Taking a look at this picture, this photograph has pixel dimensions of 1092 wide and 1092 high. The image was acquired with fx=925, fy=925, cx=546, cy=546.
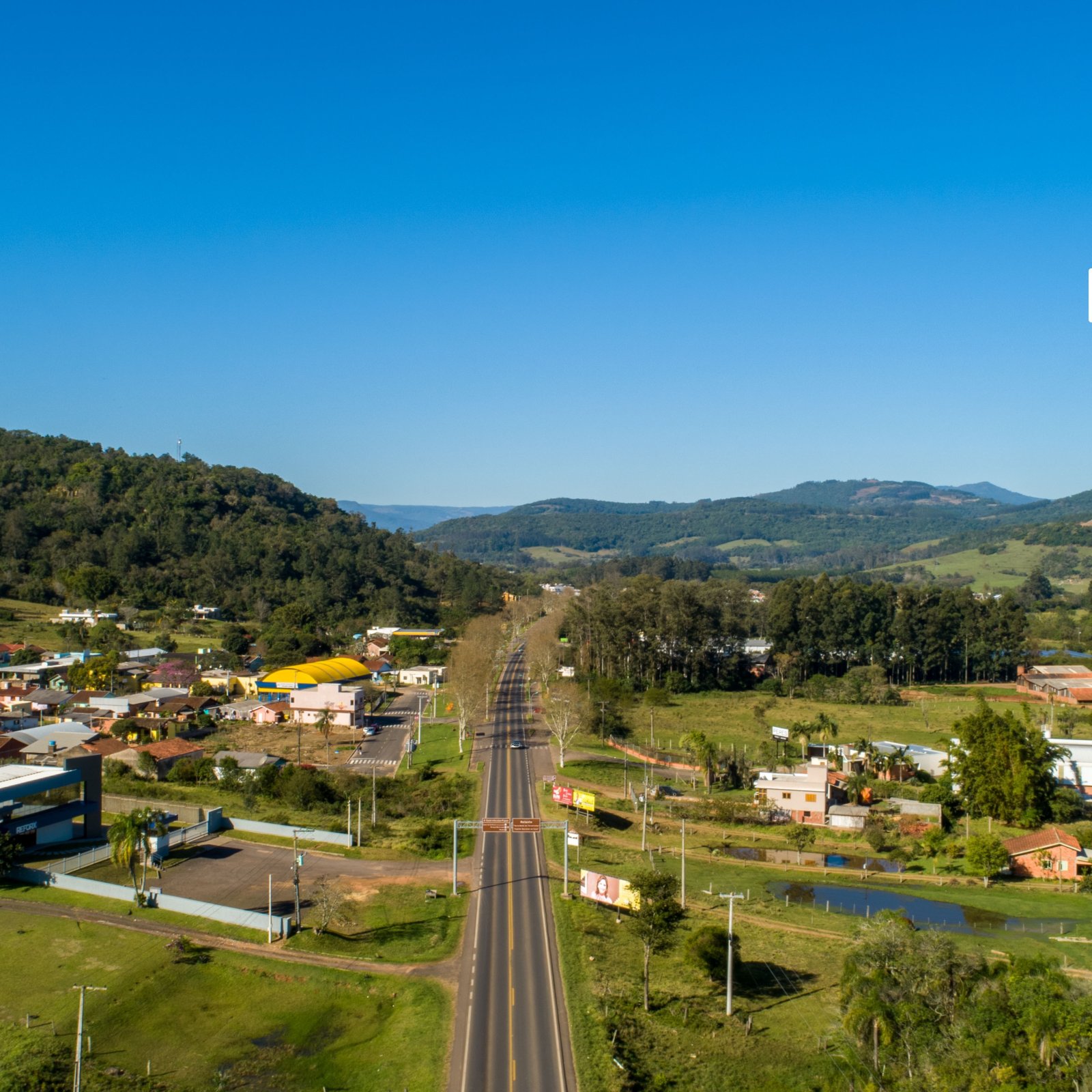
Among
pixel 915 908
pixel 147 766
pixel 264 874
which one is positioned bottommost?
pixel 915 908

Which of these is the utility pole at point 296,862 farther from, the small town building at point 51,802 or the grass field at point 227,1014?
the small town building at point 51,802

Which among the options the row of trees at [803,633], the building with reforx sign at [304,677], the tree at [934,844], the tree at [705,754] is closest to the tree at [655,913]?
the tree at [934,844]

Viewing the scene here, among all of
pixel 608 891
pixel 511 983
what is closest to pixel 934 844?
pixel 608 891

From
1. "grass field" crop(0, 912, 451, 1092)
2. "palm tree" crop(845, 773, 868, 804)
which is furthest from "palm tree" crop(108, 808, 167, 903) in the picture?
"palm tree" crop(845, 773, 868, 804)

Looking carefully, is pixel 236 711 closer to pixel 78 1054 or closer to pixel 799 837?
pixel 799 837

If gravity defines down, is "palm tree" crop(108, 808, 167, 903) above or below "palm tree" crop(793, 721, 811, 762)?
above

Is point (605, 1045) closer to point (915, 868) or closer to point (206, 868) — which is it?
point (206, 868)

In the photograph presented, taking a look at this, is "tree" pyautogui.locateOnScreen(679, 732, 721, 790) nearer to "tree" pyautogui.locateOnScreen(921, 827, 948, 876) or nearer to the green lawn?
"tree" pyautogui.locateOnScreen(921, 827, 948, 876)
